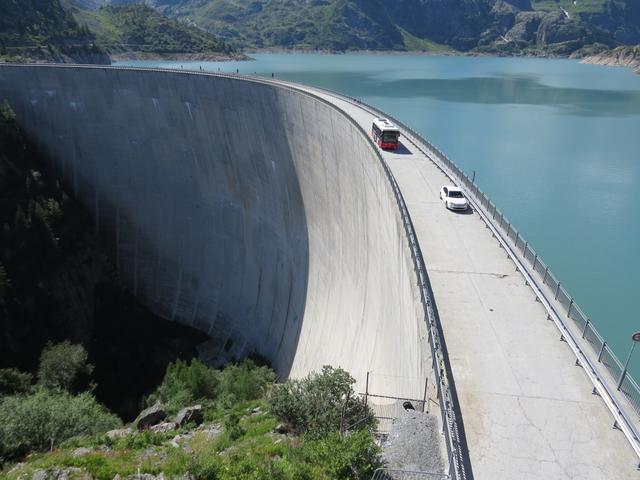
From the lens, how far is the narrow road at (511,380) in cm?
771

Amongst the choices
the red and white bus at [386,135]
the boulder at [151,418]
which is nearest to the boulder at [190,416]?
the boulder at [151,418]

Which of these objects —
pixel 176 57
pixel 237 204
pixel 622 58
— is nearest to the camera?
pixel 237 204

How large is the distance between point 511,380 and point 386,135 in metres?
14.9

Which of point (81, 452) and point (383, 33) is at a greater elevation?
point (383, 33)

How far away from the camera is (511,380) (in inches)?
371

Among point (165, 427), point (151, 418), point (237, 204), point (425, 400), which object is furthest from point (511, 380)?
point (237, 204)

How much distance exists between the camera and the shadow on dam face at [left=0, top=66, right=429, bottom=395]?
18.8m

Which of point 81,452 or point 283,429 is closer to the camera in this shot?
point 283,429

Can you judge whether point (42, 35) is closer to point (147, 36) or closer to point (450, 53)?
point (147, 36)

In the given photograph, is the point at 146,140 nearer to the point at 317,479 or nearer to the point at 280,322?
the point at 280,322

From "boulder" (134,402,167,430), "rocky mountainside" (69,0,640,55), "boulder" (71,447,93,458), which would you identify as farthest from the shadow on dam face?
"rocky mountainside" (69,0,640,55)

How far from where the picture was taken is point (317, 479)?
7703 millimetres

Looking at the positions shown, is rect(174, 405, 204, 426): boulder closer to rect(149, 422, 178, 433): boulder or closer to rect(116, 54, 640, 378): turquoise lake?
rect(149, 422, 178, 433): boulder

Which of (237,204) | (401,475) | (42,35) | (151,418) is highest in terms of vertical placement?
(42,35)
